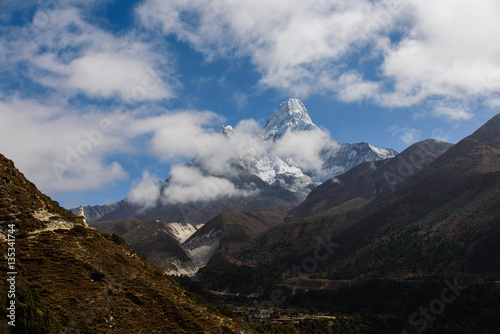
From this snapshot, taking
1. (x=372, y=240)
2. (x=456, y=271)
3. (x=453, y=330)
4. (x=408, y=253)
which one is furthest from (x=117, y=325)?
(x=372, y=240)

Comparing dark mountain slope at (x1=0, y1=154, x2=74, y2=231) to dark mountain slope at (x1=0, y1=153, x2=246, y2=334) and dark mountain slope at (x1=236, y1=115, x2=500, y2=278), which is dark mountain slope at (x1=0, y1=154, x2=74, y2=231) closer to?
dark mountain slope at (x1=0, y1=153, x2=246, y2=334)

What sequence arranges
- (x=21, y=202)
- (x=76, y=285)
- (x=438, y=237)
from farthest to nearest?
1. (x=438, y=237)
2. (x=21, y=202)
3. (x=76, y=285)

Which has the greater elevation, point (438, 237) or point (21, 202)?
point (21, 202)

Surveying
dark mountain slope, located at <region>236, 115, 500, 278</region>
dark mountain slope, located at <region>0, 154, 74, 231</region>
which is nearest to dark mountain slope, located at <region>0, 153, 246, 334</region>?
dark mountain slope, located at <region>0, 154, 74, 231</region>

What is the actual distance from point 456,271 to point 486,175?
89.4 meters

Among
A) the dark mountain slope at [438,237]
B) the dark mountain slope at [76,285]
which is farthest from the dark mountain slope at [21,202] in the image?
the dark mountain slope at [438,237]

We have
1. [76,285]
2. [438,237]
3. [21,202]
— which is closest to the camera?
[76,285]

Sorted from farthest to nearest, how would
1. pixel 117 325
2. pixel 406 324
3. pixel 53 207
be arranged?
1. pixel 406 324
2. pixel 53 207
3. pixel 117 325

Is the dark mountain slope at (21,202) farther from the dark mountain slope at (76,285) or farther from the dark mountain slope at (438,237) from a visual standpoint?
the dark mountain slope at (438,237)

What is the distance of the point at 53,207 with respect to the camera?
48.6 metres

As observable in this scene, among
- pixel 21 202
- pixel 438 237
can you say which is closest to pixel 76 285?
pixel 21 202

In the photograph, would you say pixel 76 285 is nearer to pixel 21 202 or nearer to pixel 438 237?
pixel 21 202

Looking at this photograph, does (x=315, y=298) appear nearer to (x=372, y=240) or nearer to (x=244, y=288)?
(x=244, y=288)

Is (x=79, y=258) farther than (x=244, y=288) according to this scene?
No
